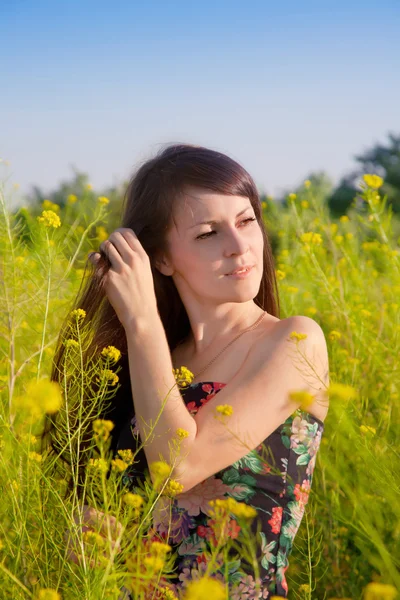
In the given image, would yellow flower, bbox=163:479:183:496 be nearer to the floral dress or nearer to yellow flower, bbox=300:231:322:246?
the floral dress

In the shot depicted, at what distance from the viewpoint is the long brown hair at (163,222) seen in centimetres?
162

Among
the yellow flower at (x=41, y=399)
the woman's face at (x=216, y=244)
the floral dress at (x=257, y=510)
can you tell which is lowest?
the floral dress at (x=257, y=510)

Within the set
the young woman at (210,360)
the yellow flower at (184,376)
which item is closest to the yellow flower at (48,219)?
the young woman at (210,360)

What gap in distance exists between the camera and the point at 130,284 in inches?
58.3

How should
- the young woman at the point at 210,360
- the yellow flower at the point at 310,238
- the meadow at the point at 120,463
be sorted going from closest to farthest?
the meadow at the point at 120,463
the young woman at the point at 210,360
the yellow flower at the point at 310,238

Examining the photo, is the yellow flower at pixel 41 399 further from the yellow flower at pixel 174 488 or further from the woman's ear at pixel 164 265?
the woman's ear at pixel 164 265

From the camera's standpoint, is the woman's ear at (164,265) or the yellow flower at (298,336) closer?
the yellow flower at (298,336)

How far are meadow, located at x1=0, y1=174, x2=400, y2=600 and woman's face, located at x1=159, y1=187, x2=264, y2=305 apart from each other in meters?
0.28

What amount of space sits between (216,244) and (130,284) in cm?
21

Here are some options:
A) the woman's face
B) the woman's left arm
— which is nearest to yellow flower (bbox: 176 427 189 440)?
the woman's left arm

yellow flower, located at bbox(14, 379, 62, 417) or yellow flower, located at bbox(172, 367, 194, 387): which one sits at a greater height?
yellow flower, located at bbox(14, 379, 62, 417)

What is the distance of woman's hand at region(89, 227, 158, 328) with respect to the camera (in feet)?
4.77

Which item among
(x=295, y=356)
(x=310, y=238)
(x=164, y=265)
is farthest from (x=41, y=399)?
(x=310, y=238)

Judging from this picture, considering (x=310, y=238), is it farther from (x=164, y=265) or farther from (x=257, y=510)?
(x=257, y=510)
